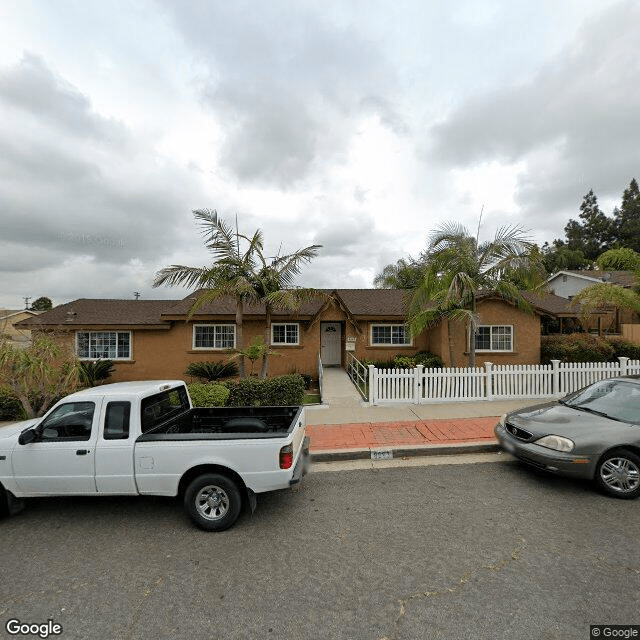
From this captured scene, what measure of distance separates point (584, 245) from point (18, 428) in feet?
197

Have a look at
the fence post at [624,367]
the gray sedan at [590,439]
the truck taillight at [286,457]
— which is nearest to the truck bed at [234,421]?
the truck taillight at [286,457]

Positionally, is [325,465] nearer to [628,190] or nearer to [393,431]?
[393,431]

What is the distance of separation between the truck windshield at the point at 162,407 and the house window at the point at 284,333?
381 inches

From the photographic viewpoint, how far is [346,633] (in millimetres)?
2574

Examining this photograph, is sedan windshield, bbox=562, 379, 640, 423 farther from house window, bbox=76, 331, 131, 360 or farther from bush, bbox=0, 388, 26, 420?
house window, bbox=76, 331, 131, 360

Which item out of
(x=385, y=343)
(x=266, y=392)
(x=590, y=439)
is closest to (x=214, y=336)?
(x=266, y=392)

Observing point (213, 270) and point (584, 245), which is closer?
point (213, 270)

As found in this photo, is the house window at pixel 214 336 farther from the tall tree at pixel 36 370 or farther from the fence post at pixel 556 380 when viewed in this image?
the fence post at pixel 556 380

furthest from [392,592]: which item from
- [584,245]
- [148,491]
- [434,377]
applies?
[584,245]

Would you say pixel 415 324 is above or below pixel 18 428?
above

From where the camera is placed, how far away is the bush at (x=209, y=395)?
898 cm

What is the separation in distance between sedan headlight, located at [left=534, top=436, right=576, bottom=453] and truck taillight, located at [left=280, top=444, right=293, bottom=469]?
3.68 metres

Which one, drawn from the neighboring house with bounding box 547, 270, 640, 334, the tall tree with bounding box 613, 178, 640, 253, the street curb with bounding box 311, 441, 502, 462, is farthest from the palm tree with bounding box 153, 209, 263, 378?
the tall tree with bounding box 613, 178, 640, 253

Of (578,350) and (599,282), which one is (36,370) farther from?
(599,282)
